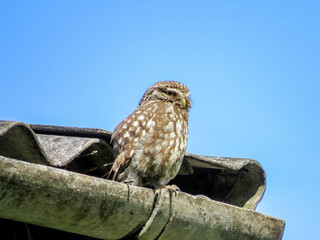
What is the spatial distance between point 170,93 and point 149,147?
100 centimetres

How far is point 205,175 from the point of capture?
3969mm

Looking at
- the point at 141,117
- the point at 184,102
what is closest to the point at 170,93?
the point at 184,102

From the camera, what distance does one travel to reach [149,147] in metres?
3.86

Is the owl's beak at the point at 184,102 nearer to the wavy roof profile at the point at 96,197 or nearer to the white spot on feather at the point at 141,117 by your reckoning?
the white spot on feather at the point at 141,117

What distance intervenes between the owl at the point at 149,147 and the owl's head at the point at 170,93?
39cm

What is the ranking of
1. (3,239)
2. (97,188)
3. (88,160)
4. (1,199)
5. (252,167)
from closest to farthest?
(1,199), (97,188), (3,239), (88,160), (252,167)

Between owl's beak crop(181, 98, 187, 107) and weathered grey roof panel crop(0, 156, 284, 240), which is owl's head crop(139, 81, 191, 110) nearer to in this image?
owl's beak crop(181, 98, 187, 107)

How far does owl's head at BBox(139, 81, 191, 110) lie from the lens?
4698 millimetres

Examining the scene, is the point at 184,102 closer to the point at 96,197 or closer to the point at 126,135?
the point at 126,135

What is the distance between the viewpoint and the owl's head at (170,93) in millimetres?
4698

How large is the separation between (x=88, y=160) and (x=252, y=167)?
1.02 m

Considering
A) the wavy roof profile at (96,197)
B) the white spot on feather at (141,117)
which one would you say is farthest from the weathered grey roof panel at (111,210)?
the white spot on feather at (141,117)

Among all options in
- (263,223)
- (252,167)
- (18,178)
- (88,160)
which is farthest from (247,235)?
(18,178)

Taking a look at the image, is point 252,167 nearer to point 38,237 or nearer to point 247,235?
point 247,235
